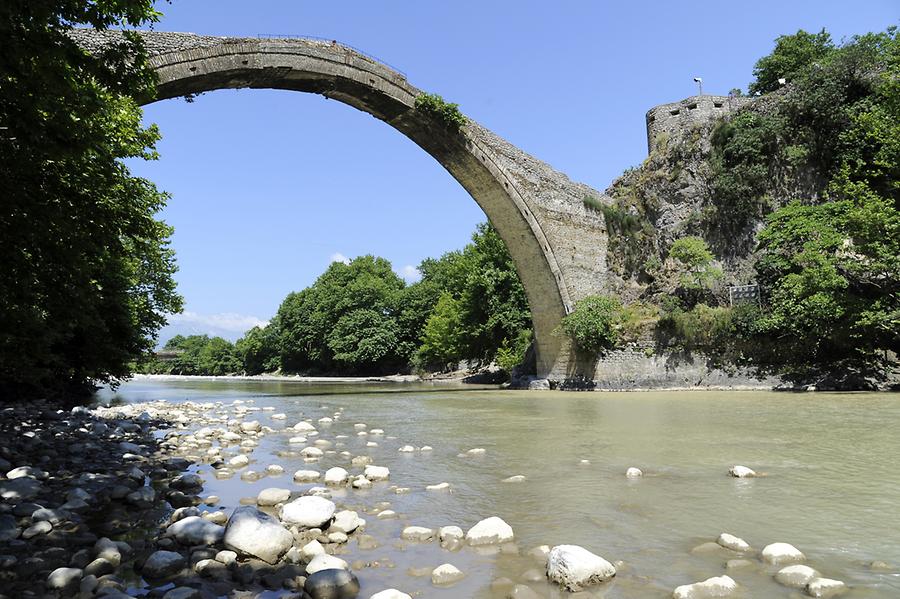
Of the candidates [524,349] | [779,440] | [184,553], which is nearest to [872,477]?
[779,440]

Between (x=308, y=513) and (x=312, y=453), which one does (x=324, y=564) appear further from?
(x=312, y=453)

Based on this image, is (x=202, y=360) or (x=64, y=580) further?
(x=202, y=360)

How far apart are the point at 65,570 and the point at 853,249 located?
2123cm

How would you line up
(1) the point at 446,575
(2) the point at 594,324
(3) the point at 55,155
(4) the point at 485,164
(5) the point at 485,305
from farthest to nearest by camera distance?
1. (5) the point at 485,305
2. (4) the point at 485,164
3. (2) the point at 594,324
4. (3) the point at 55,155
5. (1) the point at 446,575

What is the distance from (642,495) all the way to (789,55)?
41.5 m

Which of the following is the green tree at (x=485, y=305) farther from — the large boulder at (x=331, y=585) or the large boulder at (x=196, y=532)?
the large boulder at (x=331, y=585)

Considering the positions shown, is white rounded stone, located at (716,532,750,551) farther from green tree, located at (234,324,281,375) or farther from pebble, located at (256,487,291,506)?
green tree, located at (234,324,281,375)

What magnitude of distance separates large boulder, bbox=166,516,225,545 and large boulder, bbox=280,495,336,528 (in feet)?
1.57

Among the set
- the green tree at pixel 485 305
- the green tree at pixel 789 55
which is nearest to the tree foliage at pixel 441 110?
the green tree at pixel 485 305

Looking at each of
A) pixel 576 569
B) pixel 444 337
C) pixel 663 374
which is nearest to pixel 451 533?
pixel 576 569

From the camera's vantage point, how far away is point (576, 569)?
9.91 ft

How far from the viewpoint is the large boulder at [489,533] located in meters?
3.77

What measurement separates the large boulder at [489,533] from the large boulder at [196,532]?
1.64m

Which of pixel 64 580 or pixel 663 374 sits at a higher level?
pixel 663 374
